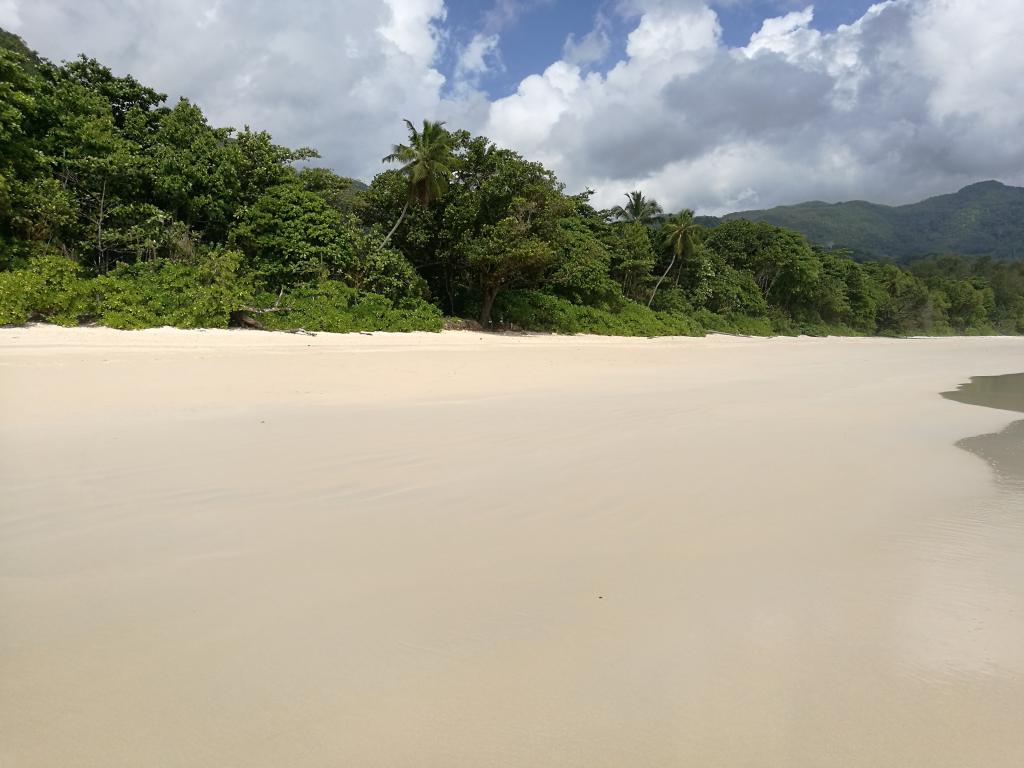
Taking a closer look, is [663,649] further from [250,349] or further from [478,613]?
[250,349]

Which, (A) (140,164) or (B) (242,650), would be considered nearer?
(B) (242,650)

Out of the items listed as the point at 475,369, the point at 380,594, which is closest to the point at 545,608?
the point at 380,594

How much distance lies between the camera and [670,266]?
128 feet

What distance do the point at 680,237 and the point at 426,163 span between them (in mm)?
21884

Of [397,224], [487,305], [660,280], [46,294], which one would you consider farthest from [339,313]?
[660,280]

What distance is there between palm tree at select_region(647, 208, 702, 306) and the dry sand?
3566 cm

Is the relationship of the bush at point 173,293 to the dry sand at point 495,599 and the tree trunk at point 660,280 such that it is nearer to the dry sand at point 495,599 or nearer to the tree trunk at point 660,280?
the dry sand at point 495,599

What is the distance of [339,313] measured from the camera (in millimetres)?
18172

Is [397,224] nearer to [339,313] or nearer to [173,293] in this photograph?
[339,313]

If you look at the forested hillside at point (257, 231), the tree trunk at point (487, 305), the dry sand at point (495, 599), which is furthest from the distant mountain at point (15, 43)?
the dry sand at point (495, 599)

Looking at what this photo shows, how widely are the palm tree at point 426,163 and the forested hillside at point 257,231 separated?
0.09 metres

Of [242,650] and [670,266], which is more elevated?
[670,266]

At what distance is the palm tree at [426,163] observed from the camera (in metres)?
23.5

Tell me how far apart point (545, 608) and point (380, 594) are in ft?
2.34
